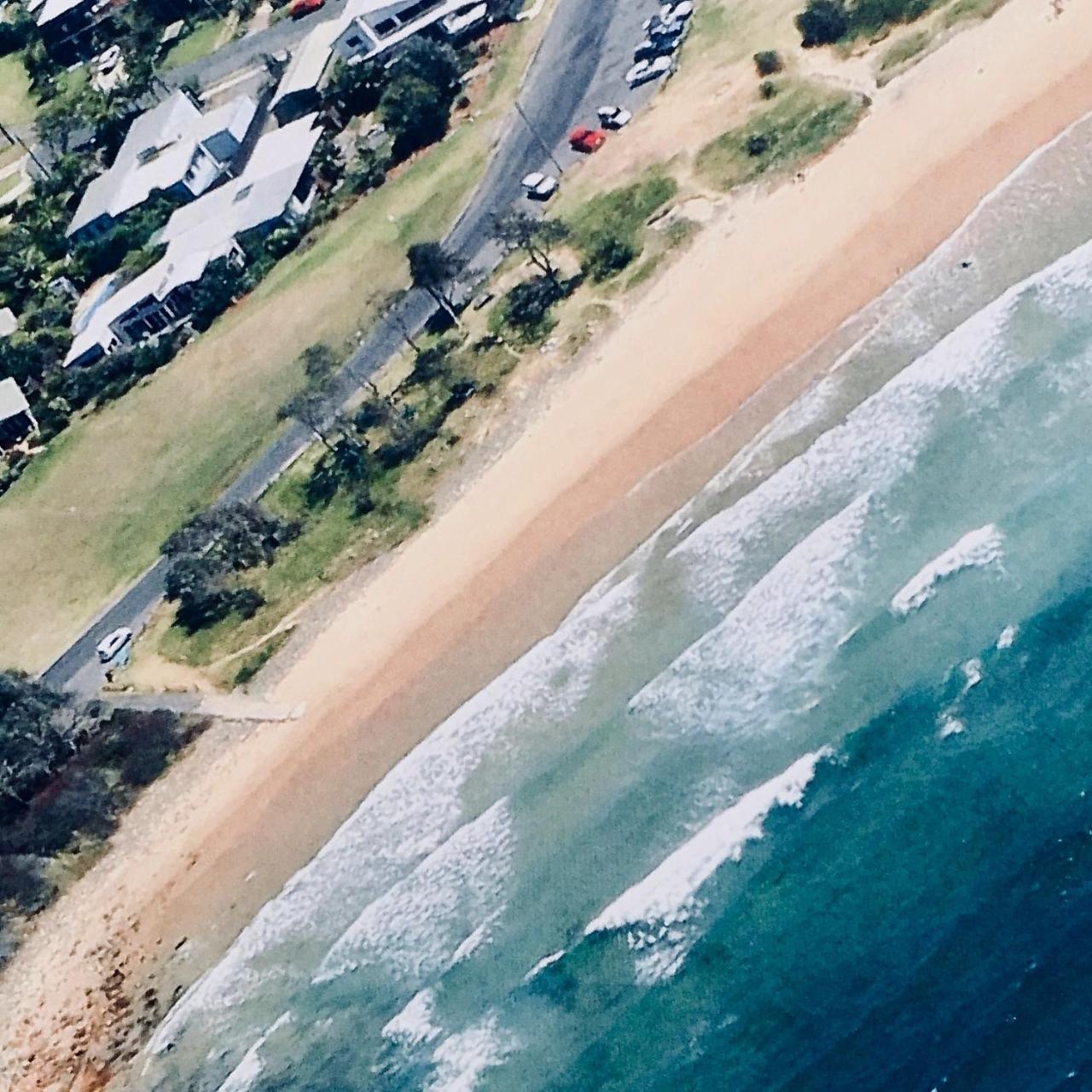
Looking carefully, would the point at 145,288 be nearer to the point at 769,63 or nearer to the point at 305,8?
the point at 305,8

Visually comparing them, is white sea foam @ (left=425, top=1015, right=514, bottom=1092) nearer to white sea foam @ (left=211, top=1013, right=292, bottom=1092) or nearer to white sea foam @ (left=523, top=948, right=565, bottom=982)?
white sea foam @ (left=523, top=948, right=565, bottom=982)

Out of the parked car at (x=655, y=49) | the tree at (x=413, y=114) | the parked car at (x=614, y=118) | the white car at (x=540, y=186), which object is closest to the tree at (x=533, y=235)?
the white car at (x=540, y=186)

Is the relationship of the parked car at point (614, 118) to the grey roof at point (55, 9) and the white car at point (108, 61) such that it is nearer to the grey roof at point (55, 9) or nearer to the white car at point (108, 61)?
the white car at point (108, 61)

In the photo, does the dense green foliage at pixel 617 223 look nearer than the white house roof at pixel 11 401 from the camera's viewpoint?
Yes

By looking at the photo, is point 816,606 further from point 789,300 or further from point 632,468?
point 789,300

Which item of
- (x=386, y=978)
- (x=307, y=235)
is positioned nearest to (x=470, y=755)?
(x=386, y=978)

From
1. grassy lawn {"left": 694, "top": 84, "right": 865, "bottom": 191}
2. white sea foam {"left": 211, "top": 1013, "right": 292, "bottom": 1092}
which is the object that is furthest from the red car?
white sea foam {"left": 211, "top": 1013, "right": 292, "bottom": 1092}
